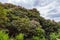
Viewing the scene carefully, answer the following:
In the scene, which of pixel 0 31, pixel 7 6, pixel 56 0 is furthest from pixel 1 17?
pixel 56 0

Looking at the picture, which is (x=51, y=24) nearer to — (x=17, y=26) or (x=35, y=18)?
(x=35, y=18)

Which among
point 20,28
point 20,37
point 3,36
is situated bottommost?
point 20,37

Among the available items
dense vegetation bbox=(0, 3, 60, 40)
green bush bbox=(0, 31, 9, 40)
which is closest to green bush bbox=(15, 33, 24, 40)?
dense vegetation bbox=(0, 3, 60, 40)

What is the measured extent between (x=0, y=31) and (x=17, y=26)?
261 cm

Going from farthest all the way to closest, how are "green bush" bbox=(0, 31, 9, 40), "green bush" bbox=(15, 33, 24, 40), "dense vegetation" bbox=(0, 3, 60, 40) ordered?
"dense vegetation" bbox=(0, 3, 60, 40) < "green bush" bbox=(15, 33, 24, 40) < "green bush" bbox=(0, 31, 9, 40)

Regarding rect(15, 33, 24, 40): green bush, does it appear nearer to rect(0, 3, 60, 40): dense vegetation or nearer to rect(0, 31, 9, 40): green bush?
rect(0, 3, 60, 40): dense vegetation

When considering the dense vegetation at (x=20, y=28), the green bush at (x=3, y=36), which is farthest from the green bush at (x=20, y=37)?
the green bush at (x=3, y=36)

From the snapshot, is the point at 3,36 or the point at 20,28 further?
the point at 20,28

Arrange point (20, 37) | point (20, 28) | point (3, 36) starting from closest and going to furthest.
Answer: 1. point (3, 36)
2. point (20, 37)
3. point (20, 28)

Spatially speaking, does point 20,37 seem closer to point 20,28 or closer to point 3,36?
point 20,28

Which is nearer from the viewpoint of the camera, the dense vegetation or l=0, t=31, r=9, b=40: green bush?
l=0, t=31, r=9, b=40: green bush

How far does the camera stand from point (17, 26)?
2341 cm

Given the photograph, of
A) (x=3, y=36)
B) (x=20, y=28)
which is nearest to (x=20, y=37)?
(x=20, y=28)

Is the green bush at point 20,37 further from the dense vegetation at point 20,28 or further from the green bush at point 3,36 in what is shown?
the green bush at point 3,36
